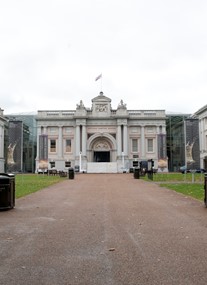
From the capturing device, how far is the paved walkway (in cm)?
506

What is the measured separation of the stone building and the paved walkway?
6359 centimetres

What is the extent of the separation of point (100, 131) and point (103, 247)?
69701 millimetres

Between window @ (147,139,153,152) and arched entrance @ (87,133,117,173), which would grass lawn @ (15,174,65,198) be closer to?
arched entrance @ (87,133,117,173)

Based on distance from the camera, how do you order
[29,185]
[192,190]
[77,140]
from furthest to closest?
[77,140] < [29,185] < [192,190]

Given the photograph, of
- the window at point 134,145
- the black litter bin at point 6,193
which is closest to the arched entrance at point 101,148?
the window at point 134,145

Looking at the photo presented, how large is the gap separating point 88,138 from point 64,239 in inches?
2705

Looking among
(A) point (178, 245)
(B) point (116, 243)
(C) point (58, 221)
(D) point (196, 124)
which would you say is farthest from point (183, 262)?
(D) point (196, 124)

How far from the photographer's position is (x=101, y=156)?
80.6 m

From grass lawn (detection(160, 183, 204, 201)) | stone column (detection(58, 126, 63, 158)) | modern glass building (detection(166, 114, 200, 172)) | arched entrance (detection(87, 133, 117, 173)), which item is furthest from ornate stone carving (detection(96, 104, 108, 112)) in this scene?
grass lawn (detection(160, 183, 204, 201))

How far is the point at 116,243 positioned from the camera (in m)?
7.11

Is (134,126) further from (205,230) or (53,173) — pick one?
(205,230)

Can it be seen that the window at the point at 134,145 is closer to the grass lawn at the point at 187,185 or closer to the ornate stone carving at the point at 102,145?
the ornate stone carving at the point at 102,145

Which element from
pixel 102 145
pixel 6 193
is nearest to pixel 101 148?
pixel 102 145

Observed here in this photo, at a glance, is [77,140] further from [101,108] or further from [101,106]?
[101,106]
